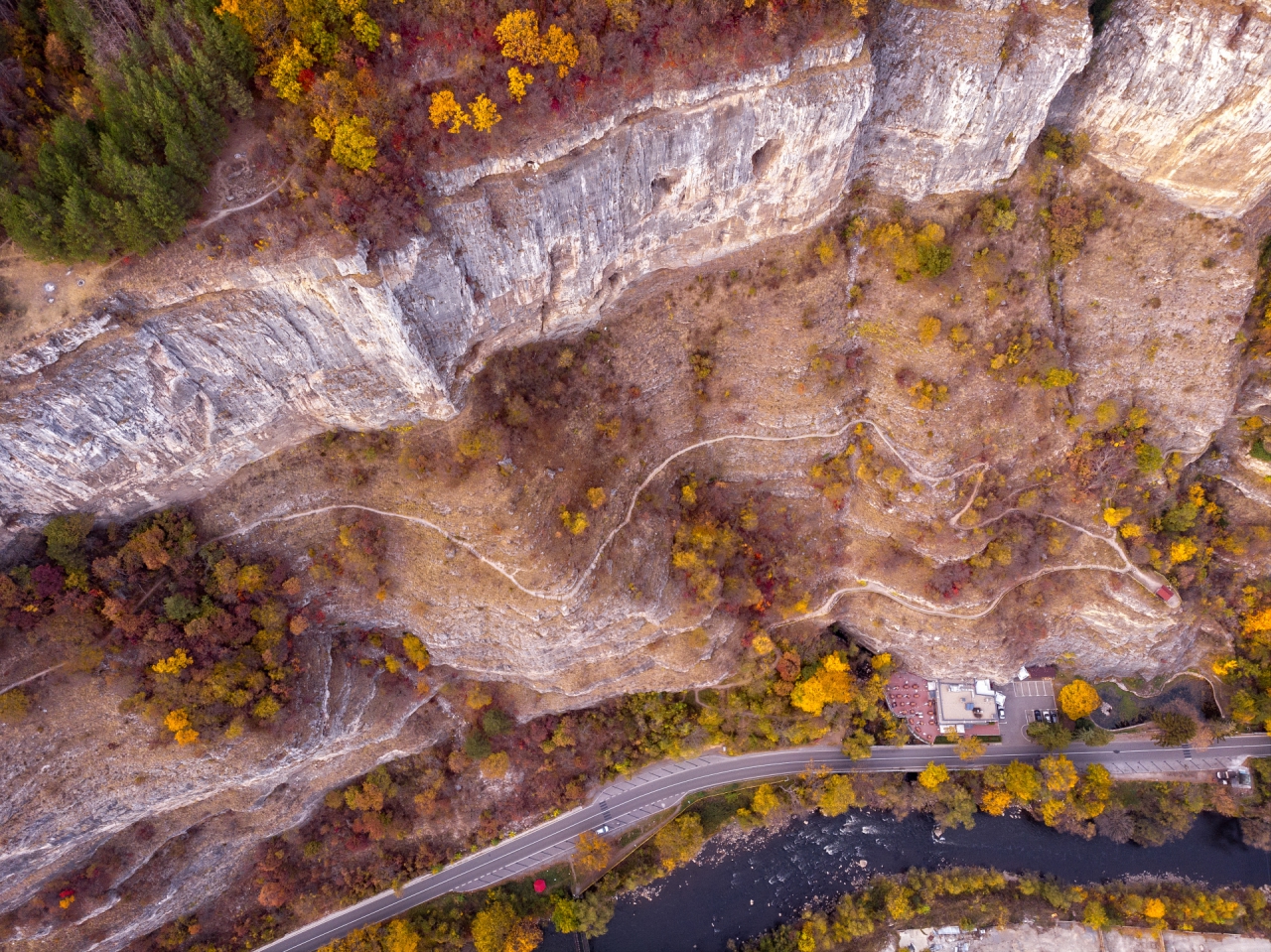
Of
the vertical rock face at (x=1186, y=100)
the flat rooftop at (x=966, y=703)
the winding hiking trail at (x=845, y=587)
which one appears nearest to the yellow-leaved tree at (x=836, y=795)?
the flat rooftop at (x=966, y=703)

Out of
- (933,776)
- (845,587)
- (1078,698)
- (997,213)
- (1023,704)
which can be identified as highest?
(997,213)

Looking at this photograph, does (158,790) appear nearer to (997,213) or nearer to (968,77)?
(968,77)

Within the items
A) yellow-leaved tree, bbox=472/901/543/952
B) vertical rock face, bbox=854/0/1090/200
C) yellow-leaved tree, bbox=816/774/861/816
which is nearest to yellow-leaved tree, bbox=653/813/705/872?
yellow-leaved tree, bbox=816/774/861/816

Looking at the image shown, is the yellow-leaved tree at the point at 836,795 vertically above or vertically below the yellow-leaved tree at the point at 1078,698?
A: below

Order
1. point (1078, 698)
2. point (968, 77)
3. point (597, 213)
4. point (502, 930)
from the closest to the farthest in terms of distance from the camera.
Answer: point (597, 213), point (968, 77), point (502, 930), point (1078, 698)

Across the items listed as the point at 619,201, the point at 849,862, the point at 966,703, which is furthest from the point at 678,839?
the point at 619,201

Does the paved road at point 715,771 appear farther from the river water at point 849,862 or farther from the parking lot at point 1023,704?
the river water at point 849,862

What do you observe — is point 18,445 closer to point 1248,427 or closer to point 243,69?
point 243,69
